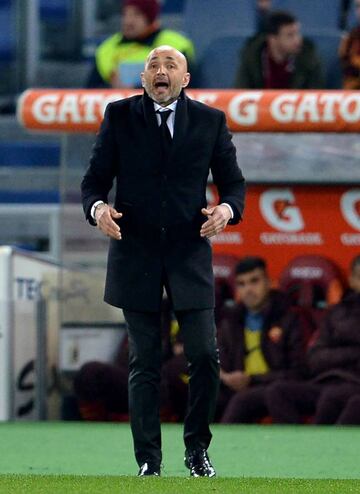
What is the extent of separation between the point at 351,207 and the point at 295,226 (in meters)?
0.39

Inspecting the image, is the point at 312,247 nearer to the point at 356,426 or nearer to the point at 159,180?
the point at 356,426

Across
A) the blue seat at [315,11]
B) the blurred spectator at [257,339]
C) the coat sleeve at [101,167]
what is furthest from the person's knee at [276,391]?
the blue seat at [315,11]

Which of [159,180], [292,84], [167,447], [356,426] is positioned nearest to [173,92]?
[159,180]

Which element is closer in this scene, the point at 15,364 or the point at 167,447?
the point at 167,447

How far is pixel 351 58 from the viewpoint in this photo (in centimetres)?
1200

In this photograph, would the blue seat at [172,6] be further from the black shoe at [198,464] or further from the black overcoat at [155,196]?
the black shoe at [198,464]

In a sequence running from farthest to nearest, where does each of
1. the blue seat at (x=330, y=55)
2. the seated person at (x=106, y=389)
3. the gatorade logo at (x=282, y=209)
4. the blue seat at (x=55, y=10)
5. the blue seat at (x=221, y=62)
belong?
the blue seat at (x=55, y=10) < the blue seat at (x=221, y=62) < the blue seat at (x=330, y=55) < the gatorade logo at (x=282, y=209) < the seated person at (x=106, y=389)

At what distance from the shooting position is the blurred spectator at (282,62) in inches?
463

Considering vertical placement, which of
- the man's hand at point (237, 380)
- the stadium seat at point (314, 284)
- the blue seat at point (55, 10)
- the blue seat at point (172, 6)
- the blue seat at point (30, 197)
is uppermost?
the blue seat at point (172, 6)

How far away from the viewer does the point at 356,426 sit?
9.33 meters

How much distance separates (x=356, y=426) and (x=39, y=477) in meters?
3.65

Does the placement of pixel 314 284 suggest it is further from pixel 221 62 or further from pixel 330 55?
pixel 221 62

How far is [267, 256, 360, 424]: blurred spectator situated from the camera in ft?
31.0

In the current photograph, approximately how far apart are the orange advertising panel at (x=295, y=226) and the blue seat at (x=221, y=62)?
205cm
